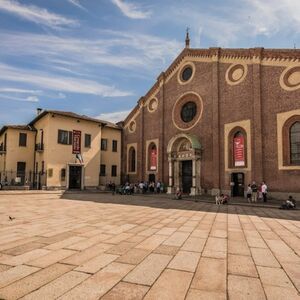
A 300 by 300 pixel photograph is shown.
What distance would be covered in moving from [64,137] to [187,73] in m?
16.1

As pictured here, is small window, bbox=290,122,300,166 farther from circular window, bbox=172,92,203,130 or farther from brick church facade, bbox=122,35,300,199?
circular window, bbox=172,92,203,130

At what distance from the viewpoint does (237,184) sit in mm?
25078

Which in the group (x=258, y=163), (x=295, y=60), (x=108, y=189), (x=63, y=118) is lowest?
(x=108, y=189)

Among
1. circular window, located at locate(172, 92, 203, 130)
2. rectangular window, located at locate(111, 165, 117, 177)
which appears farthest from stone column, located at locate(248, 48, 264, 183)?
rectangular window, located at locate(111, 165, 117, 177)

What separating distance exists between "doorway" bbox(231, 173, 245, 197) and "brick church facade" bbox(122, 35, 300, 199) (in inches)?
3.1

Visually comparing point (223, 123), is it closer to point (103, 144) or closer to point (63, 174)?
point (103, 144)

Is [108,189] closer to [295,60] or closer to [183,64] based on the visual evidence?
[183,64]

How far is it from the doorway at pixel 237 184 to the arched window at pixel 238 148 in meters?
0.93

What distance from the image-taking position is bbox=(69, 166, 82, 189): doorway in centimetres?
3250

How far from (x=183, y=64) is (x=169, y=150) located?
9.97 meters

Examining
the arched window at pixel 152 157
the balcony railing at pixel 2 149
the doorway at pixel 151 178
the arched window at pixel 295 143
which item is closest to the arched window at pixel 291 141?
the arched window at pixel 295 143

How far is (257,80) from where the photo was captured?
78.6 ft

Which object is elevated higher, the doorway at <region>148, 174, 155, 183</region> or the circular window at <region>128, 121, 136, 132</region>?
the circular window at <region>128, 121, 136, 132</region>

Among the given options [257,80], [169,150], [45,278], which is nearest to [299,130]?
[257,80]
